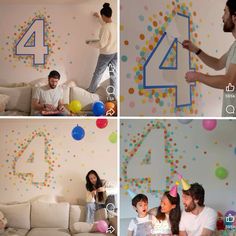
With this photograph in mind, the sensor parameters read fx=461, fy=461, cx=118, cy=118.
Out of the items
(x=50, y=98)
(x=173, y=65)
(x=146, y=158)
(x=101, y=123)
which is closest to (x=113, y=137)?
(x=101, y=123)

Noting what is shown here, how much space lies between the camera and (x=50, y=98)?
2027 mm

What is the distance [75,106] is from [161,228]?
0.68 meters

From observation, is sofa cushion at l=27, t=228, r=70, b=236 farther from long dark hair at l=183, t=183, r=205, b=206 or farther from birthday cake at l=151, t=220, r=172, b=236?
long dark hair at l=183, t=183, r=205, b=206

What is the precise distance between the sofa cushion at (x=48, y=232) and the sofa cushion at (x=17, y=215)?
4 centimetres

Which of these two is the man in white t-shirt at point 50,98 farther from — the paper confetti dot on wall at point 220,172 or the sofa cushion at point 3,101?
the paper confetti dot on wall at point 220,172

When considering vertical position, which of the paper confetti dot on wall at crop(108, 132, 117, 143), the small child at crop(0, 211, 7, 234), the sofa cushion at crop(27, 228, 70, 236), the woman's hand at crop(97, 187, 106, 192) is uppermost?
the paper confetti dot on wall at crop(108, 132, 117, 143)

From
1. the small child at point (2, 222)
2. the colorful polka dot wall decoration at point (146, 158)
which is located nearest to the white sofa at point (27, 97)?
the colorful polka dot wall decoration at point (146, 158)

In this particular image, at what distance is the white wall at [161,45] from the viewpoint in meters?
2.07

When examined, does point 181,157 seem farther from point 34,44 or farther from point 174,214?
point 34,44

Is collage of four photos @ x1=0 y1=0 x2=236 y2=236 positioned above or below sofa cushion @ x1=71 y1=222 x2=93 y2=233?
above

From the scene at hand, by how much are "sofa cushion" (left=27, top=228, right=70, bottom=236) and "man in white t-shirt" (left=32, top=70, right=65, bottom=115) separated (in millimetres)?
511

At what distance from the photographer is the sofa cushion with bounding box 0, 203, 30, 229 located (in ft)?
6.56

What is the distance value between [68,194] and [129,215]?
293 mm

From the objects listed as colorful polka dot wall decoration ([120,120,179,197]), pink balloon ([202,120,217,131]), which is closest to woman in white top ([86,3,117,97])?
colorful polka dot wall decoration ([120,120,179,197])
